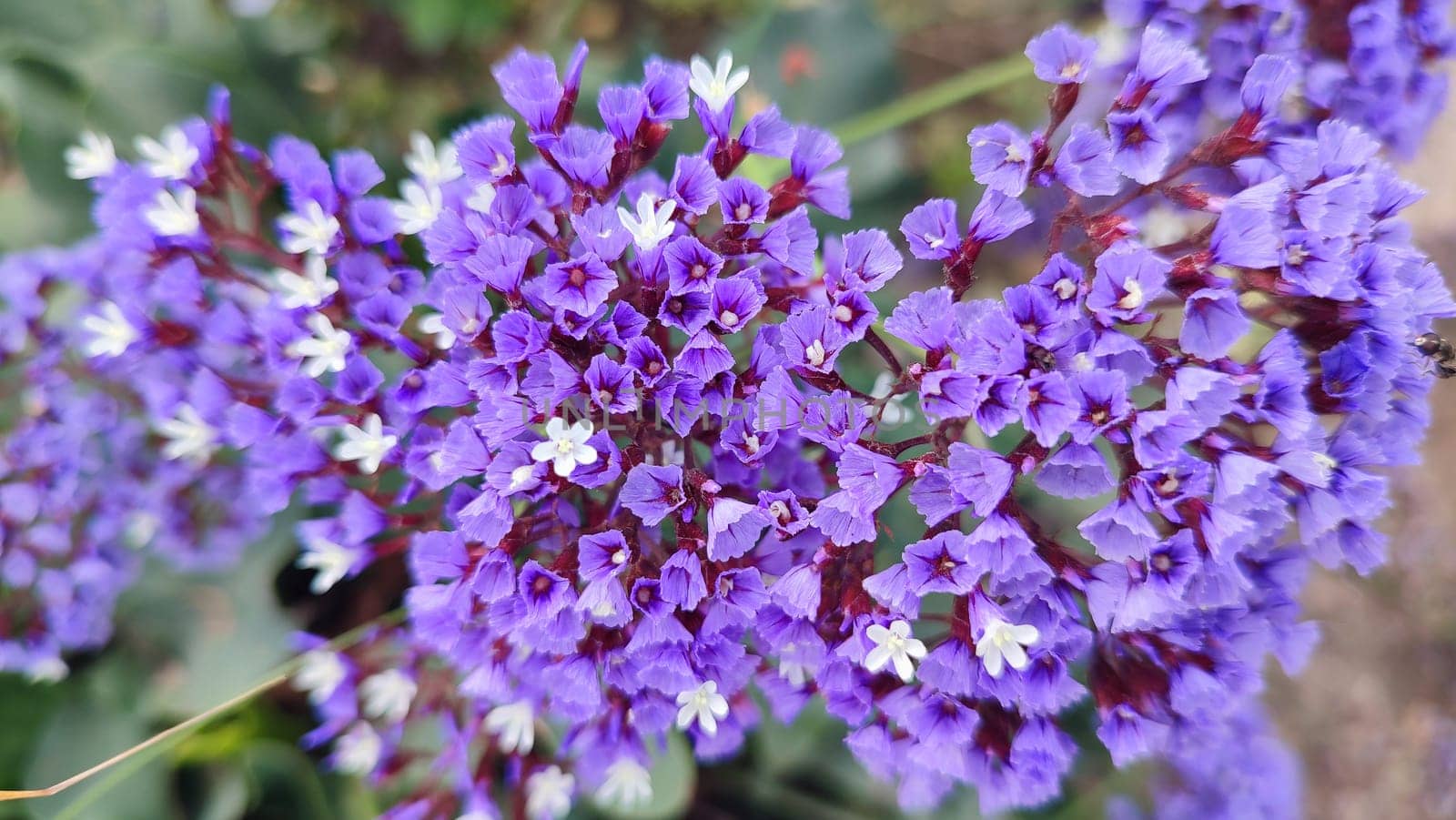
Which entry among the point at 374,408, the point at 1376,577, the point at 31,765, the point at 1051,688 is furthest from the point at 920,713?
the point at 1376,577

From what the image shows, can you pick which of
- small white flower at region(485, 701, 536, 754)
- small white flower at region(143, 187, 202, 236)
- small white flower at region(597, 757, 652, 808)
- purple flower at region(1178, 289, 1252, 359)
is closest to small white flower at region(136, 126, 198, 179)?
small white flower at region(143, 187, 202, 236)

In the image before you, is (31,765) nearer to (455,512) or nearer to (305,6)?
(455,512)

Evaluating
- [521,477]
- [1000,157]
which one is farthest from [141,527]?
[1000,157]

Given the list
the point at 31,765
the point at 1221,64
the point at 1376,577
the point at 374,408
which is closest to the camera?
the point at 374,408

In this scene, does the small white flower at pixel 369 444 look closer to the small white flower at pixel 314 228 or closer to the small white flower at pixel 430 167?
the small white flower at pixel 314 228

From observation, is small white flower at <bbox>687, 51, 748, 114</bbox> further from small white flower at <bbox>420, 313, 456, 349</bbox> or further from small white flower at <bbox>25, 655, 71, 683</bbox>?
small white flower at <bbox>25, 655, 71, 683</bbox>

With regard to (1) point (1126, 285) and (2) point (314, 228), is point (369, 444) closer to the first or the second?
(2) point (314, 228)
